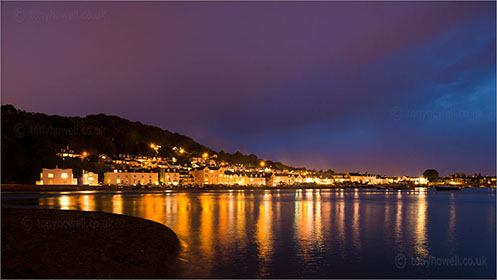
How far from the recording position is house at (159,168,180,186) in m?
147

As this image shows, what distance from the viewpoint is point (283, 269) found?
627 inches

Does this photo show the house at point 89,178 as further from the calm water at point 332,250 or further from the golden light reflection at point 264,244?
the golden light reflection at point 264,244

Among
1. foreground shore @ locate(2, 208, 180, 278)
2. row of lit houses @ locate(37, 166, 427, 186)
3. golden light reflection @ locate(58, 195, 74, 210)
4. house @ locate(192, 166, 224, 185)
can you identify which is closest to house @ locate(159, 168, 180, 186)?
row of lit houses @ locate(37, 166, 427, 186)

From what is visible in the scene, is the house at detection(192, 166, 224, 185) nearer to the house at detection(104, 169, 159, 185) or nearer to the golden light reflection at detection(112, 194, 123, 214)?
the house at detection(104, 169, 159, 185)

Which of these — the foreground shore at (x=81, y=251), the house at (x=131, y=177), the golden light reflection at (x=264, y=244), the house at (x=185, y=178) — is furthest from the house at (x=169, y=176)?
the foreground shore at (x=81, y=251)

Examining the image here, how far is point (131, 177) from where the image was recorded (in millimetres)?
134000

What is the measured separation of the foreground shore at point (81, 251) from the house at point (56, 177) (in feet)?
295

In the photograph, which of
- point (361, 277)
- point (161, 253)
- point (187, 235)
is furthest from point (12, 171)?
point (361, 277)

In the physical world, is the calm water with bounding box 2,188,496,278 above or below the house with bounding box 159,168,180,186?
above

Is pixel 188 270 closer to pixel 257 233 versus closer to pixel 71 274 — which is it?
pixel 71 274

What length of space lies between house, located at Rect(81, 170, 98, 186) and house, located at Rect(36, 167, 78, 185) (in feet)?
45.9

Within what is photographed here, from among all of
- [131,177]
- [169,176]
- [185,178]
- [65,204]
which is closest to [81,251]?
[65,204]

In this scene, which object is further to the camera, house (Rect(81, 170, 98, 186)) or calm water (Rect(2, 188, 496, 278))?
house (Rect(81, 170, 98, 186))

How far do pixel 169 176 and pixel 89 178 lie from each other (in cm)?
3378
